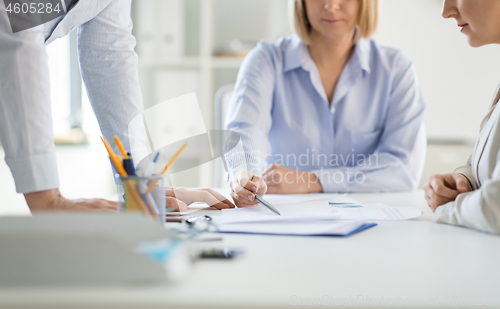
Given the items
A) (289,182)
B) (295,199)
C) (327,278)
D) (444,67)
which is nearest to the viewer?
(327,278)

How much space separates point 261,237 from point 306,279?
20 centimetres

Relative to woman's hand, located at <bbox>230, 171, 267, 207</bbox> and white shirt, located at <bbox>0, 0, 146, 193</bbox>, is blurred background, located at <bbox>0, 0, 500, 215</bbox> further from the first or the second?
white shirt, located at <bbox>0, 0, 146, 193</bbox>

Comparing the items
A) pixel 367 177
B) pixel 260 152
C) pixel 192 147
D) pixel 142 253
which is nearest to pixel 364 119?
pixel 367 177

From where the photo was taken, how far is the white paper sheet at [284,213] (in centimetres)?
75

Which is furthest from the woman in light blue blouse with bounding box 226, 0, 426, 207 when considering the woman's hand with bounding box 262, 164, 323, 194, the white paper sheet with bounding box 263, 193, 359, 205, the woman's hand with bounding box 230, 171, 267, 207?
the woman's hand with bounding box 230, 171, 267, 207

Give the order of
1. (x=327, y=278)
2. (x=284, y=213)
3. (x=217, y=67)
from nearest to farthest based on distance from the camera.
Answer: (x=327, y=278) < (x=284, y=213) < (x=217, y=67)

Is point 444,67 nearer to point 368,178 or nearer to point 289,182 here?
point 368,178

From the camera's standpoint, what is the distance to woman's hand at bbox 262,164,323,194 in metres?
1.22

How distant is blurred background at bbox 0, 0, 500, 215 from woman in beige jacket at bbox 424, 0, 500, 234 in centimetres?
173

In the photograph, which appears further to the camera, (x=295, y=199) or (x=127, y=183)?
(x=295, y=199)

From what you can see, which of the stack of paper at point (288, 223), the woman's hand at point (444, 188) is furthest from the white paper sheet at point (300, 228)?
the woman's hand at point (444, 188)

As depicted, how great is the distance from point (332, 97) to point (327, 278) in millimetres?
1191

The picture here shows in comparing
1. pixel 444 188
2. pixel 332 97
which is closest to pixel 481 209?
pixel 444 188

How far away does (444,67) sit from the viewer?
106 inches
